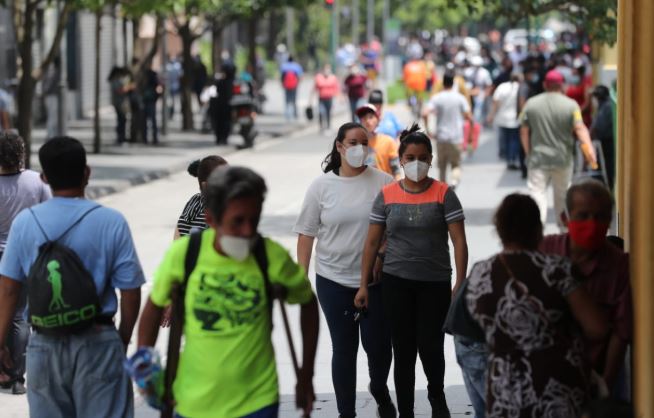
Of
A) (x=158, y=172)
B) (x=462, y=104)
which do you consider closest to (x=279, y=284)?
(x=462, y=104)

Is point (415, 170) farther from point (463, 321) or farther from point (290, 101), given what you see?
point (290, 101)

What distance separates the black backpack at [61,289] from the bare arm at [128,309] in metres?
0.17

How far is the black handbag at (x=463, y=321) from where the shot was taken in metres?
5.61

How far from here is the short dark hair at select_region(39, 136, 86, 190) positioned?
588 centimetres

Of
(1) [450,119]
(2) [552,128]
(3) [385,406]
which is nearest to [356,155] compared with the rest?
(3) [385,406]

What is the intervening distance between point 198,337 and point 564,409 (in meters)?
1.26

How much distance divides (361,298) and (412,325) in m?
0.32

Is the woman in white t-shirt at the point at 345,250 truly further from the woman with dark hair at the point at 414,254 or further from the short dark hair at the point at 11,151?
the short dark hair at the point at 11,151

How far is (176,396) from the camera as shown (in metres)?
5.36

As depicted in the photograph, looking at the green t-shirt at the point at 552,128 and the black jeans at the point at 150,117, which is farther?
the black jeans at the point at 150,117

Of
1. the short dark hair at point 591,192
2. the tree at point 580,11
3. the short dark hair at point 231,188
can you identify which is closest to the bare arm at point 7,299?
the short dark hair at point 231,188

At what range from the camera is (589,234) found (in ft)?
18.3

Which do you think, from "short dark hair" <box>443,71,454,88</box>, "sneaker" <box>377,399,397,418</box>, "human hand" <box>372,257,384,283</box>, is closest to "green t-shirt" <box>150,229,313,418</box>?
"human hand" <box>372,257,384,283</box>

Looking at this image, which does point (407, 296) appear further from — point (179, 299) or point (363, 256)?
point (179, 299)
